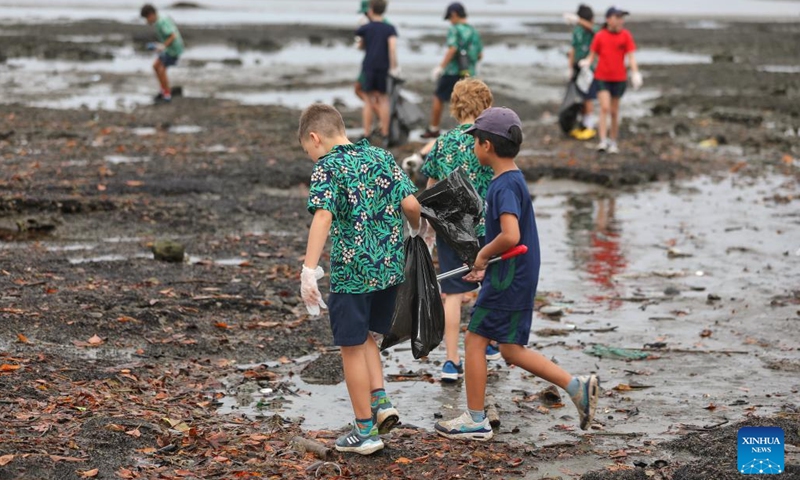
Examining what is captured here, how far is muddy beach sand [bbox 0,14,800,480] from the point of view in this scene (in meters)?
5.76

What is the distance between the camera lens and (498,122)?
601 centimetres

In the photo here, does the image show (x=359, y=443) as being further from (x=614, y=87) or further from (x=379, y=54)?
(x=614, y=87)

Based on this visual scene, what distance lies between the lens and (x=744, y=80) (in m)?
26.3

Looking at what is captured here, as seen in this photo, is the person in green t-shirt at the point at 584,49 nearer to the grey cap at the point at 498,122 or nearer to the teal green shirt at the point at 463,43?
the teal green shirt at the point at 463,43

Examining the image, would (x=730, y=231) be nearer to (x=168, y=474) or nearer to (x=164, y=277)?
(x=164, y=277)

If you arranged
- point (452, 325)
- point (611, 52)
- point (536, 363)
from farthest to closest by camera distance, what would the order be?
point (611, 52)
point (452, 325)
point (536, 363)

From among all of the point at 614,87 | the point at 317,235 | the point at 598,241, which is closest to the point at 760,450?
the point at 317,235

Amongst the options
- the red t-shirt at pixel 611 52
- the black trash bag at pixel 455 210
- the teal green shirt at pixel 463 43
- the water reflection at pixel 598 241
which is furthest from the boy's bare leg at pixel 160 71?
the black trash bag at pixel 455 210

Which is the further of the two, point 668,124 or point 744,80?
point 744,80

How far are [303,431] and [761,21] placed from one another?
168ft

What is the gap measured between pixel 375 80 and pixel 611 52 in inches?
130

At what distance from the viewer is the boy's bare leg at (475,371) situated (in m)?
6.07

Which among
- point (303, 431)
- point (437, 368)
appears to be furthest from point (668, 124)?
point (303, 431)

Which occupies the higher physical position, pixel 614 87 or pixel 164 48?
pixel 164 48
